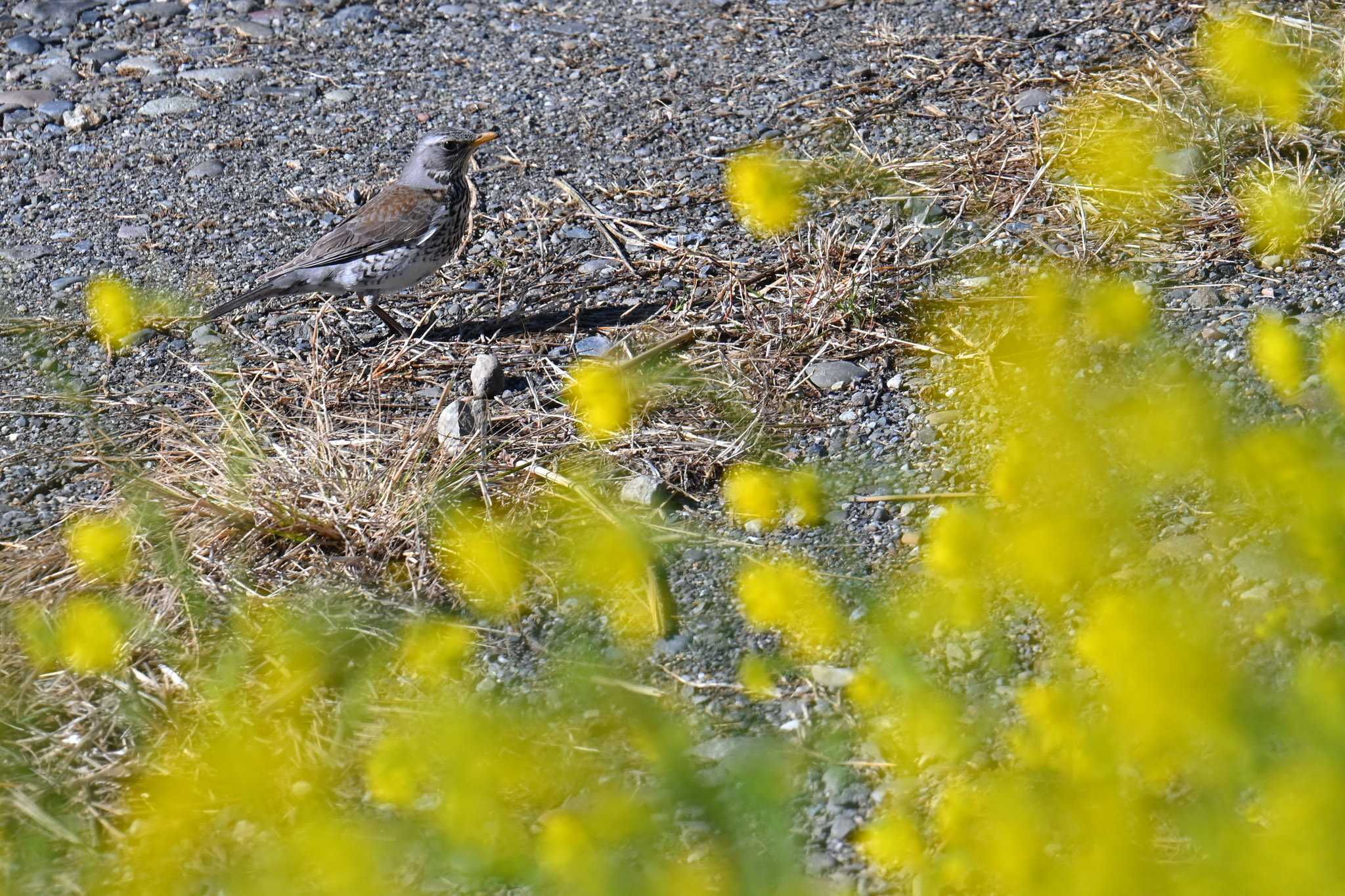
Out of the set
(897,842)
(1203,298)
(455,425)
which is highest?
(897,842)

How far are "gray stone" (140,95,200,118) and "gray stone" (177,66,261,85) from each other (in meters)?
0.19

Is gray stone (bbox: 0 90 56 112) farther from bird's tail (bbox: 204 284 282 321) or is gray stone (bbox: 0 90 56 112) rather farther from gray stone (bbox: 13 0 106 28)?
bird's tail (bbox: 204 284 282 321)

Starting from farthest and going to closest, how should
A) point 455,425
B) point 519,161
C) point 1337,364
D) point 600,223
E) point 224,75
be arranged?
1. point 224,75
2. point 519,161
3. point 600,223
4. point 455,425
5. point 1337,364

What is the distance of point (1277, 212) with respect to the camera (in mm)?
4496

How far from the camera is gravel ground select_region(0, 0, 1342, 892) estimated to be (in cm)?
403

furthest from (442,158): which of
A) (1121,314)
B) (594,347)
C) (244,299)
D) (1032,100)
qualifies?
(1121,314)

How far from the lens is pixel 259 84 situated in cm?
665

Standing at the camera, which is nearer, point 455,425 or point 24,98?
point 455,425

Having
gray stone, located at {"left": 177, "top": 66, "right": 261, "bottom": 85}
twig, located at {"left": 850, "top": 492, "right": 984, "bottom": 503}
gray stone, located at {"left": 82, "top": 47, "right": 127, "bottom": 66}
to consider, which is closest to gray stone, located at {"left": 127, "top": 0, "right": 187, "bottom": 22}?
gray stone, located at {"left": 82, "top": 47, "right": 127, "bottom": 66}

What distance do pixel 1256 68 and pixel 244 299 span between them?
3040 mm

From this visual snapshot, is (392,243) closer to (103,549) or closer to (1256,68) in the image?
(103,549)

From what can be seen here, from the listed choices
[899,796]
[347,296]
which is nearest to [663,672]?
[899,796]

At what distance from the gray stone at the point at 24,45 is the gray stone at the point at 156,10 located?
48 cm

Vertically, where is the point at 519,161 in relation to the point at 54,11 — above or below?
below
